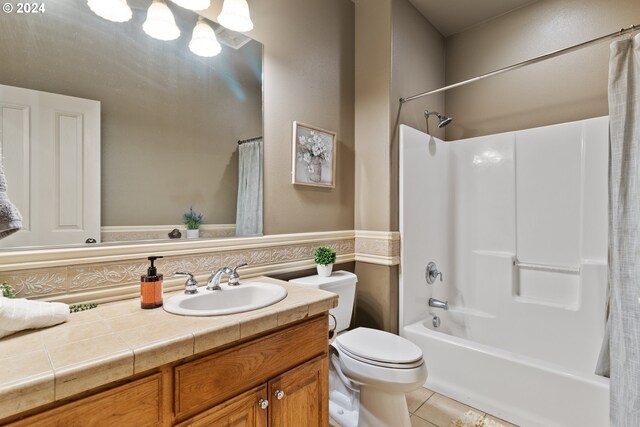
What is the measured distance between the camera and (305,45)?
6.34 ft

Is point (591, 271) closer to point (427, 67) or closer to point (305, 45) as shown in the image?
point (427, 67)

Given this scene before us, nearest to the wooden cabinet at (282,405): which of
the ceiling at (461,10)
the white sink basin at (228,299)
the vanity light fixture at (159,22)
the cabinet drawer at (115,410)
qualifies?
the cabinet drawer at (115,410)

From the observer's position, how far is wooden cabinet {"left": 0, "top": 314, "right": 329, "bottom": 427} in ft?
2.21

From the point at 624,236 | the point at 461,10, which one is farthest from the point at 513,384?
the point at 461,10

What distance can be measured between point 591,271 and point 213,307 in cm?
228

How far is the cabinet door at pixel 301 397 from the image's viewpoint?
1000 mm

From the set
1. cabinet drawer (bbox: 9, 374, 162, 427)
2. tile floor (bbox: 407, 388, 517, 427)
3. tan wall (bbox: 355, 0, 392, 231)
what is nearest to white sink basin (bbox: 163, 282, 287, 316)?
cabinet drawer (bbox: 9, 374, 162, 427)

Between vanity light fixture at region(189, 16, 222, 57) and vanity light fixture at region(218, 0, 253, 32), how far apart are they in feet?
0.25

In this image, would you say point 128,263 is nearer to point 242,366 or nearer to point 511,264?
point 242,366

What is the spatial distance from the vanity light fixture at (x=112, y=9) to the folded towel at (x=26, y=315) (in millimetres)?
1086

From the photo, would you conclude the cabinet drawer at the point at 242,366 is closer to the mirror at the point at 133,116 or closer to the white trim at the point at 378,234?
the mirror at the point at 133,116

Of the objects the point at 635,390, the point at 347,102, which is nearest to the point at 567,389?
the point at 635,390

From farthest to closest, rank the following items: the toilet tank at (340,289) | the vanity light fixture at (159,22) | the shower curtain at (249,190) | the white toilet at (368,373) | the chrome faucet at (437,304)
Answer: the chrome faucet at (437,304) → the toilet tank at (340,289) → the shower curtain at (249,190) → the white toilet at (368,373) → the vanity light fixture at (159,22)

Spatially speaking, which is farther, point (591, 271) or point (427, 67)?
A: point (427, 67)
